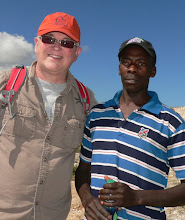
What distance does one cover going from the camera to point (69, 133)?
3.85 meters

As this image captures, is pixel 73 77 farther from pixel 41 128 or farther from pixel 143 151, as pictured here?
pixel 143 151

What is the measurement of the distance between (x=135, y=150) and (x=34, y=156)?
1.49 meters

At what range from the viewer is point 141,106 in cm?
324

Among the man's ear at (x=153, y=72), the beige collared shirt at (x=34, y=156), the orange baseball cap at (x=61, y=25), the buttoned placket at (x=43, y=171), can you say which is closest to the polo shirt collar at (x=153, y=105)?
the man's ear at (x=153, y=72)

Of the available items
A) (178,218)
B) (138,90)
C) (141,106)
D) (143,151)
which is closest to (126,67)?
(138,90)

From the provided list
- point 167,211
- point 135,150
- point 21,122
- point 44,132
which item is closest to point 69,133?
point 44,132

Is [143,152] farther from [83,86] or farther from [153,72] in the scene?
[83,86]

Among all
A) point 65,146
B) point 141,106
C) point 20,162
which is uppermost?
point 141,106

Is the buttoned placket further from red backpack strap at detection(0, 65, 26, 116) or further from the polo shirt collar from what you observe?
the polo shirt collar

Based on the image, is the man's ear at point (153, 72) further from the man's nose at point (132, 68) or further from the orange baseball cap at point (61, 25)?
the orange baseball cap at point (61, 25)

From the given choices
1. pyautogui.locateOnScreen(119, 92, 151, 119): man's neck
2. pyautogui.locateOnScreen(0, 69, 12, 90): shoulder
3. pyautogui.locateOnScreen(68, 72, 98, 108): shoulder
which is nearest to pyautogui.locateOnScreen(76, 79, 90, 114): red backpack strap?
pyautogui.locateOnScreen(68, 72, 98, 108): shoulder

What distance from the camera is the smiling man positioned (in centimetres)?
281

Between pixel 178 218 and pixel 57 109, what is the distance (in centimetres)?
420

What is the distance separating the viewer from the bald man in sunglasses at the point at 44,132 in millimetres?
3516
